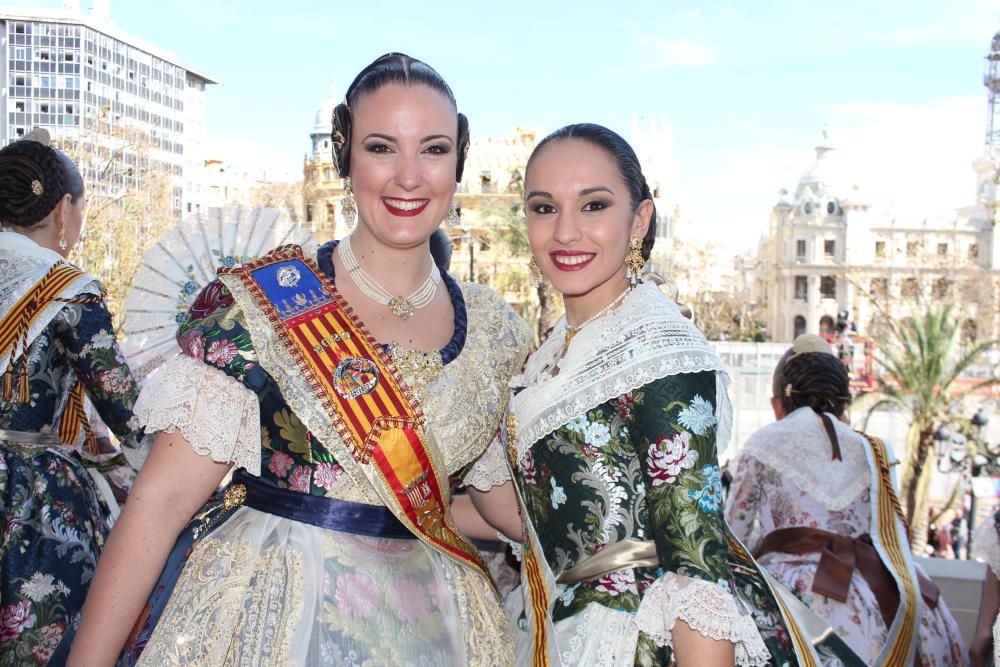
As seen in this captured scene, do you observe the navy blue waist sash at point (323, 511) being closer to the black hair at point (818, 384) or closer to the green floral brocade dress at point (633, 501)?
the green floral brocade dress at point (633, 501)

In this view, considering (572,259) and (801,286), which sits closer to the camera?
(572,259)

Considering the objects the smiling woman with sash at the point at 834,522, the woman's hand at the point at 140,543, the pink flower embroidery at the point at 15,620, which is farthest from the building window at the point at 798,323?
the woman's hand at the point at 140,543

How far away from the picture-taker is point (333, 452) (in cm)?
202

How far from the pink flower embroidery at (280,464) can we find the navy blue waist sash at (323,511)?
4 cm

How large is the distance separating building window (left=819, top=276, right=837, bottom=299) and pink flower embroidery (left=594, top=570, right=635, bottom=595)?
68.1 m

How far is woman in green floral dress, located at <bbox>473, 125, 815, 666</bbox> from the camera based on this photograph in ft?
6.27

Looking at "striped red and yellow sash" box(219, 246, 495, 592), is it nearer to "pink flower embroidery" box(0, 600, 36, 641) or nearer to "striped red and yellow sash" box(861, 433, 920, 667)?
"pink flower embroidery" box(0, 600, 36, 641)

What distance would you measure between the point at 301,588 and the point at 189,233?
77.1 inches

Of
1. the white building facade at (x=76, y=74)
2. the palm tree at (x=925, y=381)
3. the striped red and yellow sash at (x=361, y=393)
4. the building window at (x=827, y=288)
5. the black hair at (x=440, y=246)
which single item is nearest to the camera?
the striped red and yellow sash at (x=361, y=393)

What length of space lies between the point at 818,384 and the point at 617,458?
7.64ft

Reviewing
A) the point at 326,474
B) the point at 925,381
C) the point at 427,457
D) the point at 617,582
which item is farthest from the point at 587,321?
the point at 925,381

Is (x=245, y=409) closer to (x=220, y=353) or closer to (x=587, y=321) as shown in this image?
(x=220, y=353)

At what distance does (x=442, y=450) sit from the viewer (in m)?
2.17

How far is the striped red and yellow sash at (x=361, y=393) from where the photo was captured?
2.05 meters
